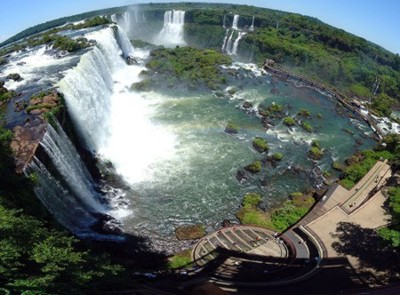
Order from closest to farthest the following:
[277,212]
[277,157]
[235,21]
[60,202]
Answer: [60,202]
[277,212]
[277,157]
[235,21]

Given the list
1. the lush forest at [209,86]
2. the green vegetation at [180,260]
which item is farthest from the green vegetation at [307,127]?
the green vegetation at [180,260]

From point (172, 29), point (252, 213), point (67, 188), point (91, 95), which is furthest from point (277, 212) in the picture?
point (172, 29)

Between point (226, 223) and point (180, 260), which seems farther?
point (226, 223)

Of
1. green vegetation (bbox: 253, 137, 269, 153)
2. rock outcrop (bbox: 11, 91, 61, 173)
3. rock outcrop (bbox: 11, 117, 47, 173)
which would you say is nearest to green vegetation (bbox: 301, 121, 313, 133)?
green vegetation (bbox: 253, 137, 269, 153)

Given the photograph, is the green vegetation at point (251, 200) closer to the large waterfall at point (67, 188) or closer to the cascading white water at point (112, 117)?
the cascading white water at point (112, 117)

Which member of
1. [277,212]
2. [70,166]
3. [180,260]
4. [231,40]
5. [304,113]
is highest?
[231,40]

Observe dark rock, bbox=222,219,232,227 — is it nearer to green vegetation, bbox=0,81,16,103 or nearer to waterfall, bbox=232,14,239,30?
green vegetation, bbox=0,81,16,103

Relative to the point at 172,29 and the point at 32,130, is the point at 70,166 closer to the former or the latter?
the point at 32,130

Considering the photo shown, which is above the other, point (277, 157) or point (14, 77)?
point (14, 77)
